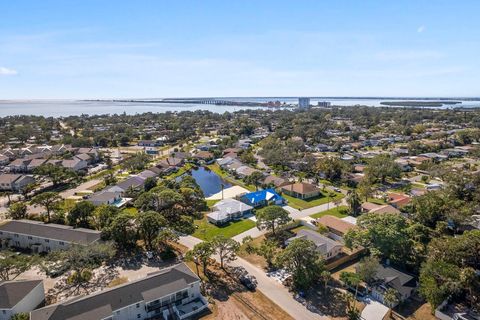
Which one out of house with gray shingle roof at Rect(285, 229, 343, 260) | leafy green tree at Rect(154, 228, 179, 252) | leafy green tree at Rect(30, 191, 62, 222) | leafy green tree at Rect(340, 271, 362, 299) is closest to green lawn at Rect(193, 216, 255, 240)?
leafy green tree at Rect(154, 228, 179, 252)

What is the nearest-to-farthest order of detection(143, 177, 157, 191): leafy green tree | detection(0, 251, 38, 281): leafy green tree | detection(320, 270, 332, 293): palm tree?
detection(0, 251, 38, 281): leafy green tree
detection(320, 270, 332, 293): palm tree
detection(143, 177, 157, 191): leafy green tree

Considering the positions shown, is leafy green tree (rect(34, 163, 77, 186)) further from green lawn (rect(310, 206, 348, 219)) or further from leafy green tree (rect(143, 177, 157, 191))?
green lawn (rect(310, 206, 348, 219))

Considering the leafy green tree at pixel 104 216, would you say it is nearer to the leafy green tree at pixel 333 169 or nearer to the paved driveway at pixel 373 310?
the paved driveway at pixel 373 310

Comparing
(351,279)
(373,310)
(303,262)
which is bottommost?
(373,310)

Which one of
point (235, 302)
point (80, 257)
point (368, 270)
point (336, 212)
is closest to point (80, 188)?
point (80, 257)

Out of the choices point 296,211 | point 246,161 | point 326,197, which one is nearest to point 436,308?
point 296,211

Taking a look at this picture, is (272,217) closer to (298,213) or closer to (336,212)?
(298,213)
